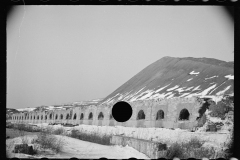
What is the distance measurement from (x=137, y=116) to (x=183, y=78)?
1544 millimetres

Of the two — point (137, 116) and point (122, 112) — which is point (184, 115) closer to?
point (137, 116)

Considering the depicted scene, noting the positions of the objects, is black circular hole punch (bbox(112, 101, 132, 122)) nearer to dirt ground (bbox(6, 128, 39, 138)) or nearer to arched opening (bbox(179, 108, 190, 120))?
arched opening (bbox(179, 108, 190, 120))

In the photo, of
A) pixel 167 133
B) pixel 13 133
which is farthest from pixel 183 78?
pixel 13 133

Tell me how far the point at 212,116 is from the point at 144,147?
1.82m

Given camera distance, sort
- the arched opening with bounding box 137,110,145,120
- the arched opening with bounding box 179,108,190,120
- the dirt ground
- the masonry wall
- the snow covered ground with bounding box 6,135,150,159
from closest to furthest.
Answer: the snow covered ground with bounding box 6,135,150,159, the dirt ground, the masonry wall, the arched opening with bounding box 179,108,190,120, the arched opening with bounding box 137,110,145,120

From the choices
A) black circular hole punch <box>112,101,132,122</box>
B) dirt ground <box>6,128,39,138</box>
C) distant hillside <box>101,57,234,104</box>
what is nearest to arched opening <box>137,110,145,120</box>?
distant hillside <box>101,57,234,104</box>

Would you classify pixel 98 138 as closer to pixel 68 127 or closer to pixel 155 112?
pixel 68 127

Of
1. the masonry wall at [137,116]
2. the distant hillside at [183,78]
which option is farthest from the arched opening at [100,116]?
the distant hillside at [183,78]

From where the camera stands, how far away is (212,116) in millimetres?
6457

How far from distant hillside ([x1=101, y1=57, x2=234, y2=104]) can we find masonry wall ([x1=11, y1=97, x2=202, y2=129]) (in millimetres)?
430

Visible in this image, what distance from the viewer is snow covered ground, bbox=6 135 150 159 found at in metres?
5.59

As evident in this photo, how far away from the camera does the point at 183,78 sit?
5.99m

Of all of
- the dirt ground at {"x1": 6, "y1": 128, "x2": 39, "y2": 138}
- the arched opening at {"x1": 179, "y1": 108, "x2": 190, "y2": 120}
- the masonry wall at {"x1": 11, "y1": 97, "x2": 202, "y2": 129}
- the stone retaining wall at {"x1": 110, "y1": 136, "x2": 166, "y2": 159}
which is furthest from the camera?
the arched opening at {"x1": 179, "y1": 108, "x2": 190, "y2": 120}
